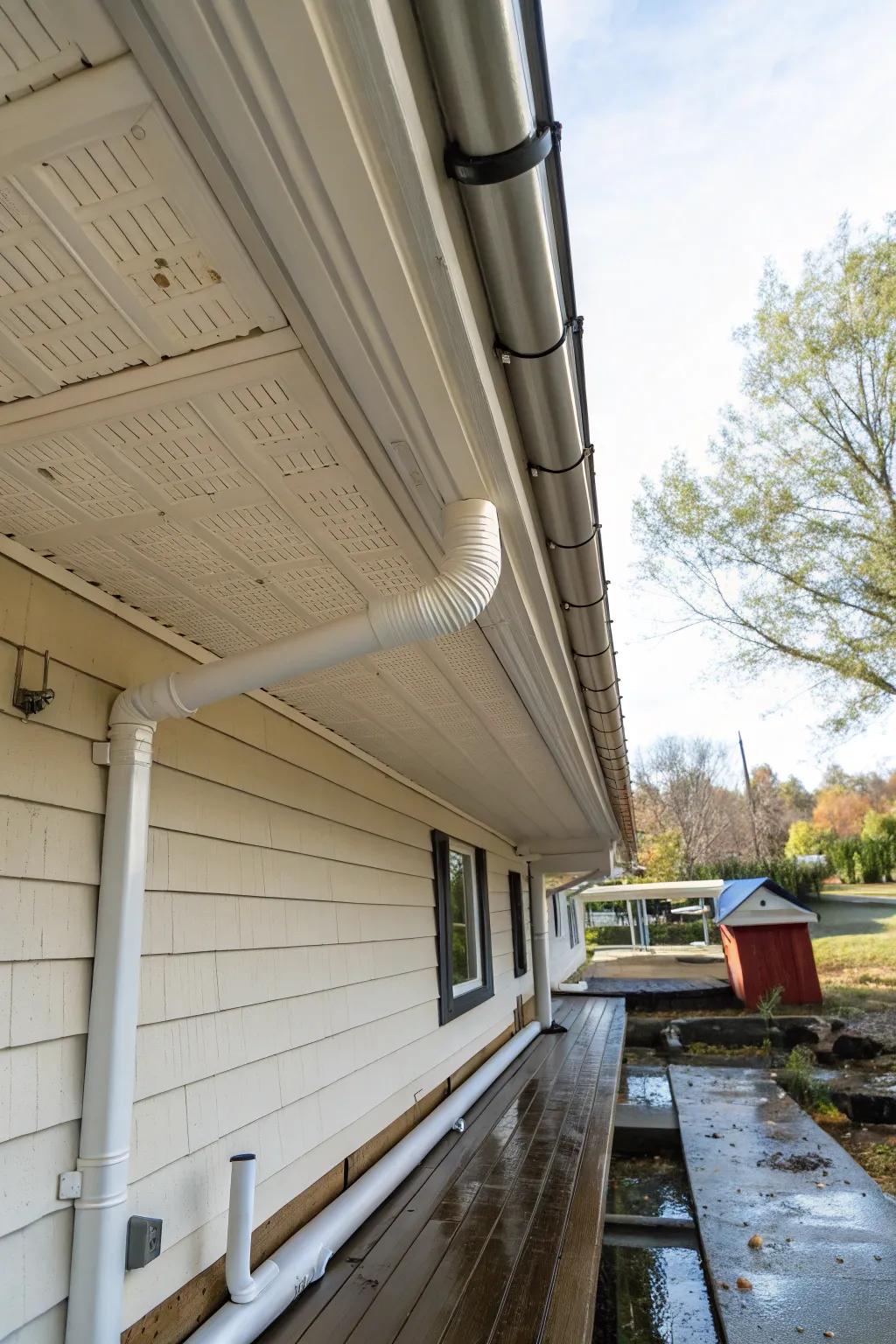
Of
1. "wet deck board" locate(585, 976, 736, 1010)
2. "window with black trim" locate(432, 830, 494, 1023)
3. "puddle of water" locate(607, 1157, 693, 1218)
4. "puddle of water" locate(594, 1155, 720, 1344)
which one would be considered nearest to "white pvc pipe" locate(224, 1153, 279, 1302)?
"puddle of water" locate(594, 1155, 720, 1344)

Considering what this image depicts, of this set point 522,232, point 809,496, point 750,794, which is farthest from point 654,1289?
point 750,794

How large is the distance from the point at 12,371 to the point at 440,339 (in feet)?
2.14

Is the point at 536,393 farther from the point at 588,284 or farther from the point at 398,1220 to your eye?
the point at 398,1220

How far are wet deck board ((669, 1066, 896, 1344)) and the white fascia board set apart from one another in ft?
9.74

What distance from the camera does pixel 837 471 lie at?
907cm

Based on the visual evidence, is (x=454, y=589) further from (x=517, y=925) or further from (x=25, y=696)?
(x=517, y=925)

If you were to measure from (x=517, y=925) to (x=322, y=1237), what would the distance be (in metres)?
5.02

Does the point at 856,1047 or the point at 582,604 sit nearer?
the point at 582,604

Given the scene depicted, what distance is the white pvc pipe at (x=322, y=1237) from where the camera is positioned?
1.92m

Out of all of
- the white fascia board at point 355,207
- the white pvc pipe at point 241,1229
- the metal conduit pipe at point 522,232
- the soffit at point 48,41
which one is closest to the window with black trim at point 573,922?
the white pvc pipe at point 241,1229

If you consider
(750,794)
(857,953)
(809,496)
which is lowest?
(857,953)

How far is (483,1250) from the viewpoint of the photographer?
2504 millimetres

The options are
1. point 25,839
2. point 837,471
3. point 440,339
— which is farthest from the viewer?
point 837,471

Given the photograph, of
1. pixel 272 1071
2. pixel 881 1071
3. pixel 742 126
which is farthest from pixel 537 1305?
pixel 881 1071
